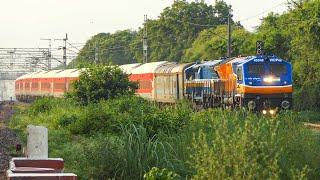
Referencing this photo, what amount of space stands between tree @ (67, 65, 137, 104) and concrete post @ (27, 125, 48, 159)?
16.7 metres

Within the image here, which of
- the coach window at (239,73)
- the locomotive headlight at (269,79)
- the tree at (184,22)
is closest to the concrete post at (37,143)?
the coach window at (239,73)

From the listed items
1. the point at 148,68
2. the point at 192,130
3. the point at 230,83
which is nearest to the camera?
the point at 192,130

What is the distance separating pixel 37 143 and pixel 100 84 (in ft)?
56.5

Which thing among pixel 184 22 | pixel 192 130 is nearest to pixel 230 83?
pixel 192 130

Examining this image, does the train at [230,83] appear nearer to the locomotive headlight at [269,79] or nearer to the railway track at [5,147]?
the locomotive headlight at [269,79]

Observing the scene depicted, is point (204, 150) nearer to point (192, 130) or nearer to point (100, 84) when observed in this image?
point (192, 130)

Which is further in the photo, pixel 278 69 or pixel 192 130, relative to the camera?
pixel 278 69

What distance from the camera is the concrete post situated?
10133 mm

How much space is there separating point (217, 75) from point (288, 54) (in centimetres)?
990

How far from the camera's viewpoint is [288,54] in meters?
35.7

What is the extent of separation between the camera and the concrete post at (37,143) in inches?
399

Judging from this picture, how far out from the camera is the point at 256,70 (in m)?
25.0

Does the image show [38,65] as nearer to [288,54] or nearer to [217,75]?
[288,54]

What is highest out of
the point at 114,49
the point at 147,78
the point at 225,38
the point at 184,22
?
the point at 184,22
